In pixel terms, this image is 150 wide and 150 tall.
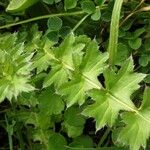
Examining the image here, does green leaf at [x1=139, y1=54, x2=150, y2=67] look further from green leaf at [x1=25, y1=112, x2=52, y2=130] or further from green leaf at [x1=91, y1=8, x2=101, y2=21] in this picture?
green leaf at [x1=25, y1=112, x2=52, y2=130]

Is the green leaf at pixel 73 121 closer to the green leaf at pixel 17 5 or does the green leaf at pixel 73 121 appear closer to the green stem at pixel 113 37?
the green stem at pixel 113 37

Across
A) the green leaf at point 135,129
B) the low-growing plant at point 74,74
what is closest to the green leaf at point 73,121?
the low-growing plant at point 74,74

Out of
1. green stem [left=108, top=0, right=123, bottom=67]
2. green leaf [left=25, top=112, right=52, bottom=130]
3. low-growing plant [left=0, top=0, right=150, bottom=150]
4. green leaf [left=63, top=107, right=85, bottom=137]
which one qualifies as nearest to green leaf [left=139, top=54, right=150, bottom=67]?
low-growing plant [left=0, top=0, right=150, bottom=150]

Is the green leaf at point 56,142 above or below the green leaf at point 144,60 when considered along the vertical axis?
below

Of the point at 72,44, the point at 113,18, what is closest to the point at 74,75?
the point at 72,44

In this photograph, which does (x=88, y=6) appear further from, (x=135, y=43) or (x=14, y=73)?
(x=14, y=73)
